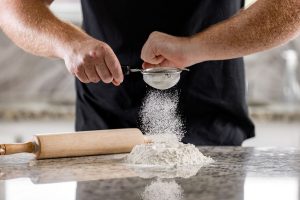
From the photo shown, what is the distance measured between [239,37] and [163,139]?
1.01ft

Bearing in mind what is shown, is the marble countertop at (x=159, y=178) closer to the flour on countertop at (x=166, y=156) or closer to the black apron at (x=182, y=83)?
the flour on countertop at (x=166, y=156)

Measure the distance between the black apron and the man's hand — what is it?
18 centimetres

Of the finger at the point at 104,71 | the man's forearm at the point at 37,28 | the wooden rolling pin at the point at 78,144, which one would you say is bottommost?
the wooden rolling pin at the point at 78,144

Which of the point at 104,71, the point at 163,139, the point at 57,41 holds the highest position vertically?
the point at 57,41

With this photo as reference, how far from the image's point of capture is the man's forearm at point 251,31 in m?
1.65

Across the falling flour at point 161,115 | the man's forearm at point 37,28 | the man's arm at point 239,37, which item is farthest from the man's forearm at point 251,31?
the man's forearm at point 37,28

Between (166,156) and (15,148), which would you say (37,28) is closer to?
(15,148)

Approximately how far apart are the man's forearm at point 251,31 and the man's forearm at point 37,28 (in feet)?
1.00

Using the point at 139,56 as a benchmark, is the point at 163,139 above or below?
below

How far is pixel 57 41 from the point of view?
68.5 inches

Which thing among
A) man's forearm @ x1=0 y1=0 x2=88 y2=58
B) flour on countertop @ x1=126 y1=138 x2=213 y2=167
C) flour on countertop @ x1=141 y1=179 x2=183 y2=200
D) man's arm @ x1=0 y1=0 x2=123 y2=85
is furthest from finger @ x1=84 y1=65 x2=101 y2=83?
flour on countertop @ x1=141 y1=179 x2=183 y2=200

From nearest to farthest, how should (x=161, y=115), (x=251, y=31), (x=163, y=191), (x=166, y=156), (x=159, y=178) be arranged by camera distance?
(x=163, y=191), (x=159, y=178), (x=166, y=156), (x=251, y=31), (x=161, y=115)

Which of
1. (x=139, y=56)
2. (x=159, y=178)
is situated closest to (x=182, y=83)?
(x=139, y=56)

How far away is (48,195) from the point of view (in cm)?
113
